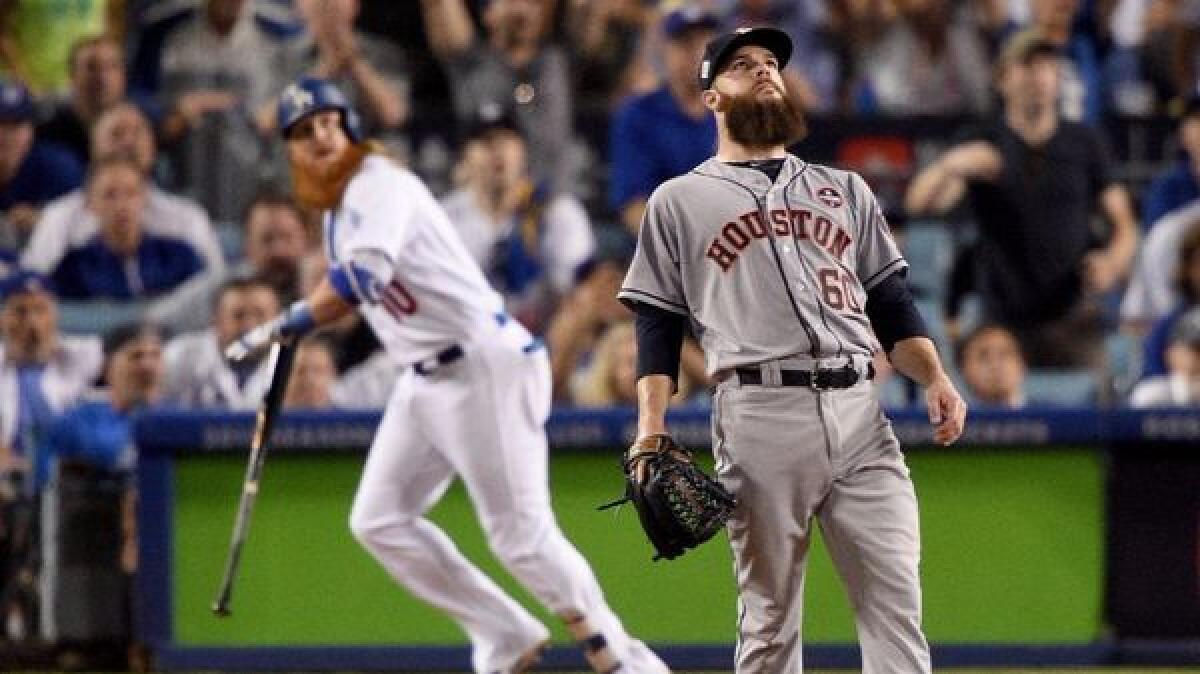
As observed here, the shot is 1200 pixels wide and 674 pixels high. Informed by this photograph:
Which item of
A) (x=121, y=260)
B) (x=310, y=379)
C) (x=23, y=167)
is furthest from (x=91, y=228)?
(x=310, y=379)

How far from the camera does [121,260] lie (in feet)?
30.2

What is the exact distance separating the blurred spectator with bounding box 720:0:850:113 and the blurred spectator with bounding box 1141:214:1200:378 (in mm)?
1980

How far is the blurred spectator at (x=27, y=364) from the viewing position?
8.33 meters

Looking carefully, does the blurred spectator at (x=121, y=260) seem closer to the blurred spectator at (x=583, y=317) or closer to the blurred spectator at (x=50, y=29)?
the blurred spectator at (x=50, y=29)

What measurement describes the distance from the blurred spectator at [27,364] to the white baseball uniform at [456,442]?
240cm

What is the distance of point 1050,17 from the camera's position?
968cm

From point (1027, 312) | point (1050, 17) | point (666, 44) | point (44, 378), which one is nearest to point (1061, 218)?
point (1027, 312)

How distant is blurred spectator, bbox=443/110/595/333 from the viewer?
8945mm

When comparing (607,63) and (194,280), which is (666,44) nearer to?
(607,63)

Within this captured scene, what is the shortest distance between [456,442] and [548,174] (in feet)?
10.3

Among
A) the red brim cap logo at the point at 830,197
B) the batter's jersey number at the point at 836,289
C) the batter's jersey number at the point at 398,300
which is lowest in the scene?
the batter's jersey number at the point at 398,300

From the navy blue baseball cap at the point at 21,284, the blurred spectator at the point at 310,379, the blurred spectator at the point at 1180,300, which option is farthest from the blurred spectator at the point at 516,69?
the blurred spectator at the point at 1180,300

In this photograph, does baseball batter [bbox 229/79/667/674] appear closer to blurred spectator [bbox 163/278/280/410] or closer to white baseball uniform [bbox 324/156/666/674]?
white baseball uniform [bbox 324/156/666/674]

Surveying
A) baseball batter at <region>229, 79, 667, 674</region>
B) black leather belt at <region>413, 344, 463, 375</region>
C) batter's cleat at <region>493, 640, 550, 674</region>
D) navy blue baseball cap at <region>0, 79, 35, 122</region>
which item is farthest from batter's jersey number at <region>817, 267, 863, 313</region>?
navy blue baseball cap at <region>0, 79, 35, 122</region>
